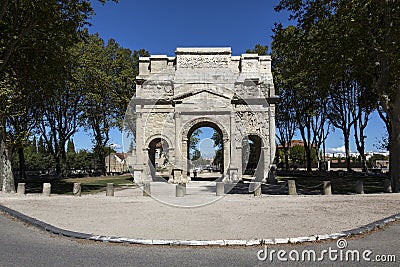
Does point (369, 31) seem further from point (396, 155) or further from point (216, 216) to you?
point (216, 216)

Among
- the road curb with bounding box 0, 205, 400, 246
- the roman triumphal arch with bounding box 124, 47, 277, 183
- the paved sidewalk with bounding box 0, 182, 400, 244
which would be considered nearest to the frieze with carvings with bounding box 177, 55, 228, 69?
the roman triumphal arch with bounding box 124, 47, 277, 183

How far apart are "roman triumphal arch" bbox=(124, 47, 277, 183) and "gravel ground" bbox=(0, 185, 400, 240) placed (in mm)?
15516

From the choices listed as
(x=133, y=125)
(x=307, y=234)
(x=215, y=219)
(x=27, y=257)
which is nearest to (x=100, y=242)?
(x=27, y=257)

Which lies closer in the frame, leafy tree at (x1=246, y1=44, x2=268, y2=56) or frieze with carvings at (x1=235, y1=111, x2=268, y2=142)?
frieze with carvings at (x1=235, y1=111, x2=268, y2=142)

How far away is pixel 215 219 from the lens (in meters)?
10.7

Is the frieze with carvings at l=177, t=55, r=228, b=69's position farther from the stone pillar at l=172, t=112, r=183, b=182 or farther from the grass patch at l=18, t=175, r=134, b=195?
the grass patch at l=18, t=175, r=134, b=195

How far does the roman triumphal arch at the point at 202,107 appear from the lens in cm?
3122

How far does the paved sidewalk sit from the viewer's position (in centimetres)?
884

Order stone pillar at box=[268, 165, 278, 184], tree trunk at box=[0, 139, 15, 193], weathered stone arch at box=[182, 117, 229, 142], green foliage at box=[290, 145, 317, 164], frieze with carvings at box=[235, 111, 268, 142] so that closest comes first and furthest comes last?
tree trunk at box=[0, 139, 15, 193] < stone pillar at box=[268, 165, 278, 184] < weathered stone arch at box=[182, 117, 229, 142] < frieze with carvings at box=[235, 111, 268, 142] < green foliage at box=[290, 145, 317, 164]

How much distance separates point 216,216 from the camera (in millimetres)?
11328

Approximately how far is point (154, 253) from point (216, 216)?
172 inches

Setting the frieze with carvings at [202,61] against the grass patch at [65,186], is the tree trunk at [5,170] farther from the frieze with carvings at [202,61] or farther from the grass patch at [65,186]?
the frieze with carvings at [202,61]

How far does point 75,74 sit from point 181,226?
30206 mm

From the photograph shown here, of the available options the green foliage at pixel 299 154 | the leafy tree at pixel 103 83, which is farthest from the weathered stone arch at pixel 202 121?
A: the green foliage at pixel 299 154
